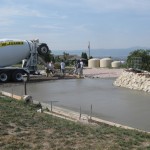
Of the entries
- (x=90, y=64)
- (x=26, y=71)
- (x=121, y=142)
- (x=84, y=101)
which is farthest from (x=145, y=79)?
(x=90, y=64)

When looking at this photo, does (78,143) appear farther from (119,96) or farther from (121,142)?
(119,96)

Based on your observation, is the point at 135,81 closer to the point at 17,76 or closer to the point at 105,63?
the point at 17,76

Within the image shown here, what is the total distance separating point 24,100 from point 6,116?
3981 mm

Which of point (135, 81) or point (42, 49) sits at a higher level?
point (42, 49)

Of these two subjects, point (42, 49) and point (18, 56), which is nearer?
point (18, 56)

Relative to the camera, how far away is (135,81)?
21.6 metres

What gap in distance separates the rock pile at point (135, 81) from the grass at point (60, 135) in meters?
9.89

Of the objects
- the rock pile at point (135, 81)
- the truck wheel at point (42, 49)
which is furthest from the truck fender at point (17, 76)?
the rock pile at point (135, 81)

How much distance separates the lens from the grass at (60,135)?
827 centimetres

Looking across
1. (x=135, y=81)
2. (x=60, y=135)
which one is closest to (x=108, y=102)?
(x=135, y=81)

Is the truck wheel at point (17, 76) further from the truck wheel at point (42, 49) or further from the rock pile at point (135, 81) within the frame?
the rock pile at point (135, 81)

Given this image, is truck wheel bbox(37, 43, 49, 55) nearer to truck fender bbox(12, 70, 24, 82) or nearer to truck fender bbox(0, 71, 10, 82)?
truck fender bbox(12, 70, 24, 82)

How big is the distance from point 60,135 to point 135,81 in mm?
12940

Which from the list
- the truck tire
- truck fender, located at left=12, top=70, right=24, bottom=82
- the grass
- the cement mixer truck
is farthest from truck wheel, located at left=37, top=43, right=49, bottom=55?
the grass
